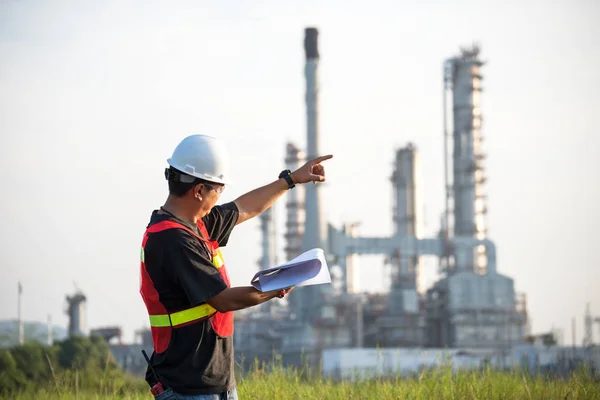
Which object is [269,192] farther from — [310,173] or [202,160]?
[202,160]

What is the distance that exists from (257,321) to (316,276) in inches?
1918

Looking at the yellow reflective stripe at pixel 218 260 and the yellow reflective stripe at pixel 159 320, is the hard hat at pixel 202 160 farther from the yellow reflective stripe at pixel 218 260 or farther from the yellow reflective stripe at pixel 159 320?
the yellow reflective stripe at pixel 159 320

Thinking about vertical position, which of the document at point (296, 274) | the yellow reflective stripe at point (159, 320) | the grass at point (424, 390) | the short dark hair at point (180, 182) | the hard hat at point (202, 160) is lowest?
the grass at point (424, 390)

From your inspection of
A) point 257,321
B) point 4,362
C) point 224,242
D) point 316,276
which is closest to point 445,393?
point 224,242

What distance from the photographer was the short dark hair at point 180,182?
11.8 feet

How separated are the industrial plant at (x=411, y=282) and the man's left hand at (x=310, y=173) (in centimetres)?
4044

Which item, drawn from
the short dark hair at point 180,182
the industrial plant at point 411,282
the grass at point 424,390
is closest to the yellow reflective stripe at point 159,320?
the short dark hair at point 180,182

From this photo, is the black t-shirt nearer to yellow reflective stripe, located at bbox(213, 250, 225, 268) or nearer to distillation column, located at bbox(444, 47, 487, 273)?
yellow reflective stripe, located at bbox(213, 250, 225, 268)

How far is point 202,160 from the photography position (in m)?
3.59

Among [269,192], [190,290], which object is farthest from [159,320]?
[269,192]

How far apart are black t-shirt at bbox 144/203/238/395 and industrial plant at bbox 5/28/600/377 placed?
4121 centimetres

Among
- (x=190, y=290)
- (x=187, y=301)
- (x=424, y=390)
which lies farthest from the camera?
(x=424, y=390)

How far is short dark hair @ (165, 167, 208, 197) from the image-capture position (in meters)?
3.59

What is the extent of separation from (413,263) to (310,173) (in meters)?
43.2
